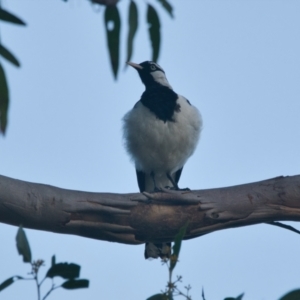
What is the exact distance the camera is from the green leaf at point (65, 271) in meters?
1.24

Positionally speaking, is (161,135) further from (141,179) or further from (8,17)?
(8,17)

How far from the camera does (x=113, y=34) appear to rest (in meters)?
1.28

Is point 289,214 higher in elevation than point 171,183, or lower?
lower

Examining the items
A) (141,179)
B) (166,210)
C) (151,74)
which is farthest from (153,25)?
(151,74)

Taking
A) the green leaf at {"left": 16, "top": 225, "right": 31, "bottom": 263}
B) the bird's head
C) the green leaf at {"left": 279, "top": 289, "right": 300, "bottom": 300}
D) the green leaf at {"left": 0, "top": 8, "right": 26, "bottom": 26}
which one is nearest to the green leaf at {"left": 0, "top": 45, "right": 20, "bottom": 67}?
the green leaf at {"left": 0, "top": 8, "right": 26, "bottom": 26}

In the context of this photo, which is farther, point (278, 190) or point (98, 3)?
point (278, 190)

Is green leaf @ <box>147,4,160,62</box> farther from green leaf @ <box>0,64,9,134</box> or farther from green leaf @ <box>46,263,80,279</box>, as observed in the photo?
green leaf @ <box>46,263,80,279</box>

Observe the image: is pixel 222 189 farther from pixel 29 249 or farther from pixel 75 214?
pixel 29 249

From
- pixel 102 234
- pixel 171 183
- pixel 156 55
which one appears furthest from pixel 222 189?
pixel 171 183

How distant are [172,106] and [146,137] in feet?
0.83

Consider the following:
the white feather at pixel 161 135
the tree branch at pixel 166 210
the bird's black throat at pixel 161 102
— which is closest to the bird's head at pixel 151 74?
the bird's black throat at pixel 161 102

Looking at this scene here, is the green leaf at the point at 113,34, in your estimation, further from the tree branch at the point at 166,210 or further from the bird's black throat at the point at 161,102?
the bird's black throat at the point at 161,102

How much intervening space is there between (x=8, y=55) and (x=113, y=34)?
211mm

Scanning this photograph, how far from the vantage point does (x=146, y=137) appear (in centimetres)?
399
